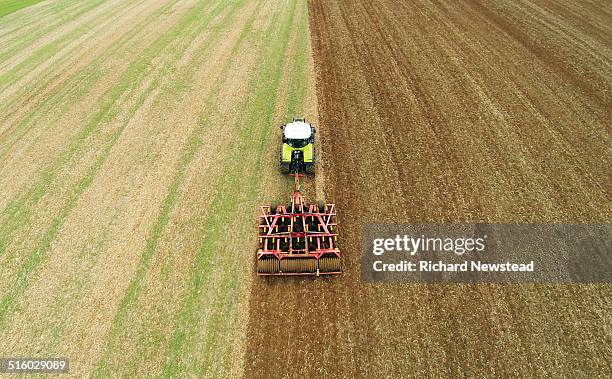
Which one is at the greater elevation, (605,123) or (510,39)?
(510,39)

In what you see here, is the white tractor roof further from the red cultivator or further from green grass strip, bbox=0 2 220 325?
green grass strip, bbox=0 2 220 325

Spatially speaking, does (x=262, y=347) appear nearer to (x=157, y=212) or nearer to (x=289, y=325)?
(x=289, y=325)

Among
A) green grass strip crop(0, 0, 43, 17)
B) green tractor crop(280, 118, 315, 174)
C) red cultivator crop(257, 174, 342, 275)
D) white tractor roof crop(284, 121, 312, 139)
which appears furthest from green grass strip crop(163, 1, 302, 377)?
green grass strip crop(0, 0, 43, 17)

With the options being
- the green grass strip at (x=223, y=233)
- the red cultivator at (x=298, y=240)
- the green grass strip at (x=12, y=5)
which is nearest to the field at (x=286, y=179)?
the green grass strip at (x=223, y=233)

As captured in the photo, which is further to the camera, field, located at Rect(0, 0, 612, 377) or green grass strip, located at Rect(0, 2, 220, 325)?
green grass strip, located at Rect(0, 2, 220, 325)

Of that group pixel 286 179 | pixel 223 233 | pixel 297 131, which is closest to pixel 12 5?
pixel 297 131

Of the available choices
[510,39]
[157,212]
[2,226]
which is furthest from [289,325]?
[510,39]
